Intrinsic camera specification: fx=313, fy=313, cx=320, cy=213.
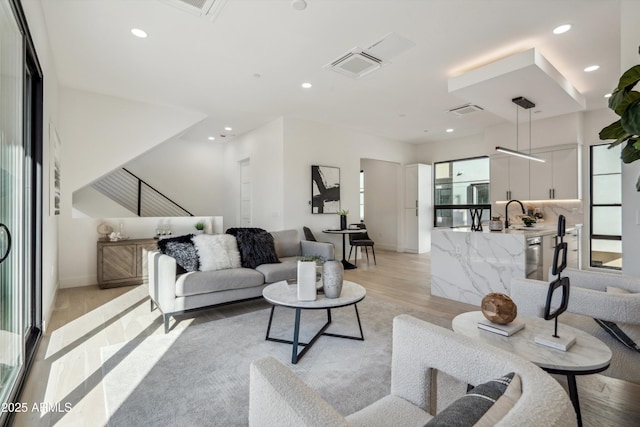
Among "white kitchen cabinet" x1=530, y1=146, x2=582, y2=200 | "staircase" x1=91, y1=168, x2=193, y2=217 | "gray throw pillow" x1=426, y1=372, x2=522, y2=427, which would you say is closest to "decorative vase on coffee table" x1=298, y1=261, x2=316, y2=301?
"gray throw pillow" x1=426, y1=372, x2=522, y2=427

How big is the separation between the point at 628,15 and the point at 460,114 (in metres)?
3.35

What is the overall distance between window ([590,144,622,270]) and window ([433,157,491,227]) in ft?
6.17

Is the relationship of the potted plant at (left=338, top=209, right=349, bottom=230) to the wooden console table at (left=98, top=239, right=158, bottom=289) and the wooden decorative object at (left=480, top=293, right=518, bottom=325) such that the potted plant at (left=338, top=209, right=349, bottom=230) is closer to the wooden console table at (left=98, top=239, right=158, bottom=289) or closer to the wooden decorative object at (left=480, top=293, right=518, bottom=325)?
the wooden console table at (left=98, top=239, right=158, bottom=289)

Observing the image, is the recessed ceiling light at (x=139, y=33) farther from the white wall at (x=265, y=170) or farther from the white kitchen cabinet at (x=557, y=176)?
the white kitchen cabinet at (x=557, y=176)

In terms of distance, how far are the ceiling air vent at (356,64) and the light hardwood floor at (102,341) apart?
2.90m

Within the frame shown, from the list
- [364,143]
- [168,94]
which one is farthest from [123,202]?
[364,143]

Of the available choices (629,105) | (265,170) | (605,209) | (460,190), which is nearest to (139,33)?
(265,170)

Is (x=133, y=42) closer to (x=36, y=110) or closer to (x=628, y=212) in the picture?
(x=36, y=110)

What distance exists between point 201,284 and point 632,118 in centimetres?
333

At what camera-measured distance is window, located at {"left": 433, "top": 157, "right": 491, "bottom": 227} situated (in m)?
7.40

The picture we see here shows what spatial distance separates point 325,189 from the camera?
632 centimetres

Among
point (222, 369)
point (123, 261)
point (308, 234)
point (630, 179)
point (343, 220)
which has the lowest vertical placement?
point (222, 369)

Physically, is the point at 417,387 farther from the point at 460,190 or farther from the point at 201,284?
the point at 460,190

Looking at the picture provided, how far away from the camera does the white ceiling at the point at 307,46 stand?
276cm
